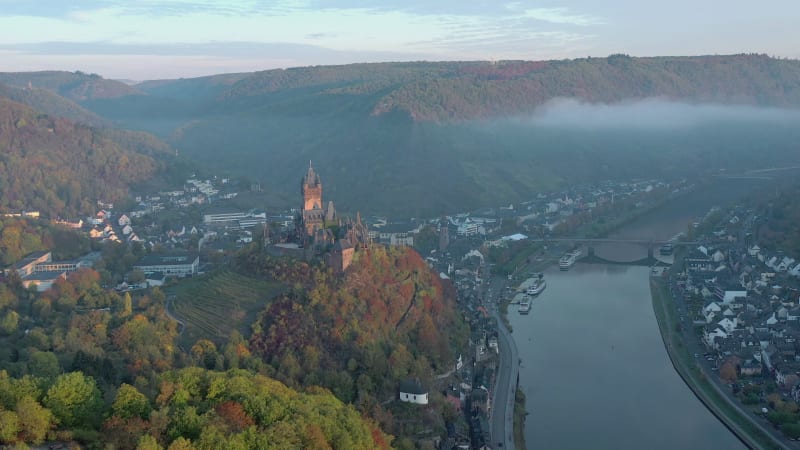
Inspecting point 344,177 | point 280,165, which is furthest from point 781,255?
point 280,165

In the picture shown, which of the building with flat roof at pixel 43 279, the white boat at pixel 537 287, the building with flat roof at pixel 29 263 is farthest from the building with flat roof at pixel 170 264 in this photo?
the white boat at pixel 537 287

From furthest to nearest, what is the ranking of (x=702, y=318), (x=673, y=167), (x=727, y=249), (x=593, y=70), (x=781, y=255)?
(x=593, y=70), (x=673, y=167), (x=727, y=249), (x=781, y=255), (x=702, y=318)

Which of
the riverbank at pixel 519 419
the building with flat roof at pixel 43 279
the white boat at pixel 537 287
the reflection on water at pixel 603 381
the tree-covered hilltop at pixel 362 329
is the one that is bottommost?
the white boat at pixel 537 287

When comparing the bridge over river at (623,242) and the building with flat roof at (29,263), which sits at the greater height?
the building with flat roof at (29,263)

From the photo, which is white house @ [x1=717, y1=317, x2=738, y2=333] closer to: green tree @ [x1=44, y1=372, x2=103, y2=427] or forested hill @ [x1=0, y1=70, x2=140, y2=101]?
green tree @ [x1=44, y1=372, x2=103, y2=427]

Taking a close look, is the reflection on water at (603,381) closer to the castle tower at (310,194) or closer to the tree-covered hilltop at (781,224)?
the tree-covered hilltop at (781,224)

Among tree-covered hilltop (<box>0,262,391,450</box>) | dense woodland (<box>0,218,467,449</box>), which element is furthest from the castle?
tree-covered hilltop (<box>0,262,391,450</box>)

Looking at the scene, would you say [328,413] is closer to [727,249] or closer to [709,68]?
[727,249]

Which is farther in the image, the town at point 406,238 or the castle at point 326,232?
the castle at point 326,232
